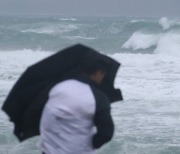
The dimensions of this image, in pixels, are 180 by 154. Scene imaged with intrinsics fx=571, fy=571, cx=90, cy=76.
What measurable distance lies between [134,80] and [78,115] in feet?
39.1

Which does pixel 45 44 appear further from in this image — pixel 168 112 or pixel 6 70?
pixel 168 112

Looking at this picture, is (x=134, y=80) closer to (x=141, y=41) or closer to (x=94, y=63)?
(x=94, y=63)

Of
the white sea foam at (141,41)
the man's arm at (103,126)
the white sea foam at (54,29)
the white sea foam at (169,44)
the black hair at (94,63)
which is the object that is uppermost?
the black hair at (94,63)

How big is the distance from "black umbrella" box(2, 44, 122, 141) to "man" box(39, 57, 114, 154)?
7 cm

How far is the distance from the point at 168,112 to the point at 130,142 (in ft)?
7.76

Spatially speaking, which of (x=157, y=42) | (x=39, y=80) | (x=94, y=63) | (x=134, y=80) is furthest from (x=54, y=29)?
(x=94, y=63)

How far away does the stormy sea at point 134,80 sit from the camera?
7348 mm

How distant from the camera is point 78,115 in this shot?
2.70 m

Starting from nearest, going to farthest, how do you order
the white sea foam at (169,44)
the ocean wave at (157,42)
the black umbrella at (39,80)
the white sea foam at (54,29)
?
the black umbrella at (39,80), the white sea foam at (169,44), the ocean wave at (157,42), the white sea foam at (54,29)

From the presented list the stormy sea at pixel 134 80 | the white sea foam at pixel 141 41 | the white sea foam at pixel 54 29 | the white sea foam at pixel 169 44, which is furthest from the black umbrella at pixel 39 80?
the white sea foam at pixel 54 29

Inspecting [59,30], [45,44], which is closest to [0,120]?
[45,44]

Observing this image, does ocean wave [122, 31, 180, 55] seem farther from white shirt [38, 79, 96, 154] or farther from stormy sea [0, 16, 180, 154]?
white shirt [38, 79, 96, 154]

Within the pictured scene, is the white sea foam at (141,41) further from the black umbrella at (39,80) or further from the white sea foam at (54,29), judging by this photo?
the black umbrella at (39,80)

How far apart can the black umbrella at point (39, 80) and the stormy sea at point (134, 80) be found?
13.0 feet
